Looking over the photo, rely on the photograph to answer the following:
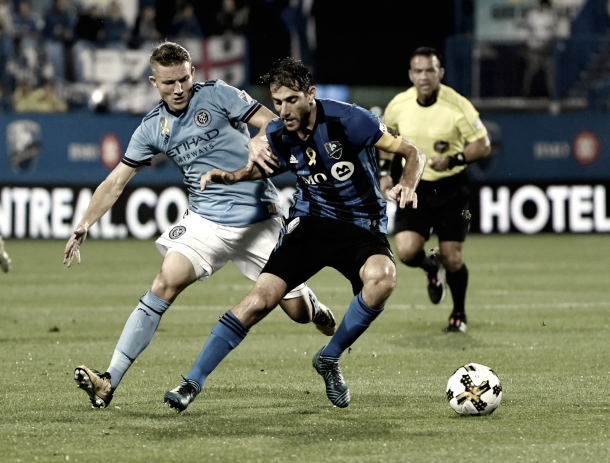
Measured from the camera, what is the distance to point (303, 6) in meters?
19.2

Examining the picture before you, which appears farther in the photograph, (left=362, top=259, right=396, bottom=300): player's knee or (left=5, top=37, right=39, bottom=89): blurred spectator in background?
(left=5, top=37, right=39, bottom=89): blurred spectator in background

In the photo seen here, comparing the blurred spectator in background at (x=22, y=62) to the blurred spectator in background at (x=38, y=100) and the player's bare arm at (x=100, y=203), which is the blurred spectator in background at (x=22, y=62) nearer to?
the blurred spectator in background at (x=38, y=100)

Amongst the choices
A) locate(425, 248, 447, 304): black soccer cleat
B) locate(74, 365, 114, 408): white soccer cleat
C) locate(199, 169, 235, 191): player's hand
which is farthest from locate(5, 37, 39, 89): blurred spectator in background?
locate(74, 365, 114, 408): white soccer cleat

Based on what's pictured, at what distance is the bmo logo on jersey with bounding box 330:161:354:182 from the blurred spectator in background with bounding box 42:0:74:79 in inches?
522

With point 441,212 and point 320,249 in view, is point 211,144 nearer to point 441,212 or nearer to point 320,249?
point 320,249

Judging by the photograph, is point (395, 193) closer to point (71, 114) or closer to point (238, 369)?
point (238, 369)

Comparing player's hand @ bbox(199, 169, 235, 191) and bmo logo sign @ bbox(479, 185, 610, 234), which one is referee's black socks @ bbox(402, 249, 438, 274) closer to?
player's hand @ bbox(199, 169, 235, 191)

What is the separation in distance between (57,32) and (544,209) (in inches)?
351

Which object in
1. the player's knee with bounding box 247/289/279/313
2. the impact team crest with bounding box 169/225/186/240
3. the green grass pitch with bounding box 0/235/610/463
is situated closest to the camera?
the green grass pitch with bounding box 0/235/610/463

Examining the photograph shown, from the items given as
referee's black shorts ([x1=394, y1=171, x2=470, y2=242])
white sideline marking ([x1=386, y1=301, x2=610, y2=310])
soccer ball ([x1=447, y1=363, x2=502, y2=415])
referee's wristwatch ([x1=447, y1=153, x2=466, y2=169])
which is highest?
referee's wristwatch ([x1=447, y1=153, x2=466, y2=169])

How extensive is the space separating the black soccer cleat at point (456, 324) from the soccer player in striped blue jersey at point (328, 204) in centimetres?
297

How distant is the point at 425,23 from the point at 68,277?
9.32 m

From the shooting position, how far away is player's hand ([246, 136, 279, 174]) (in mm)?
5801

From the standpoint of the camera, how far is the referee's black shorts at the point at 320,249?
5.77m
